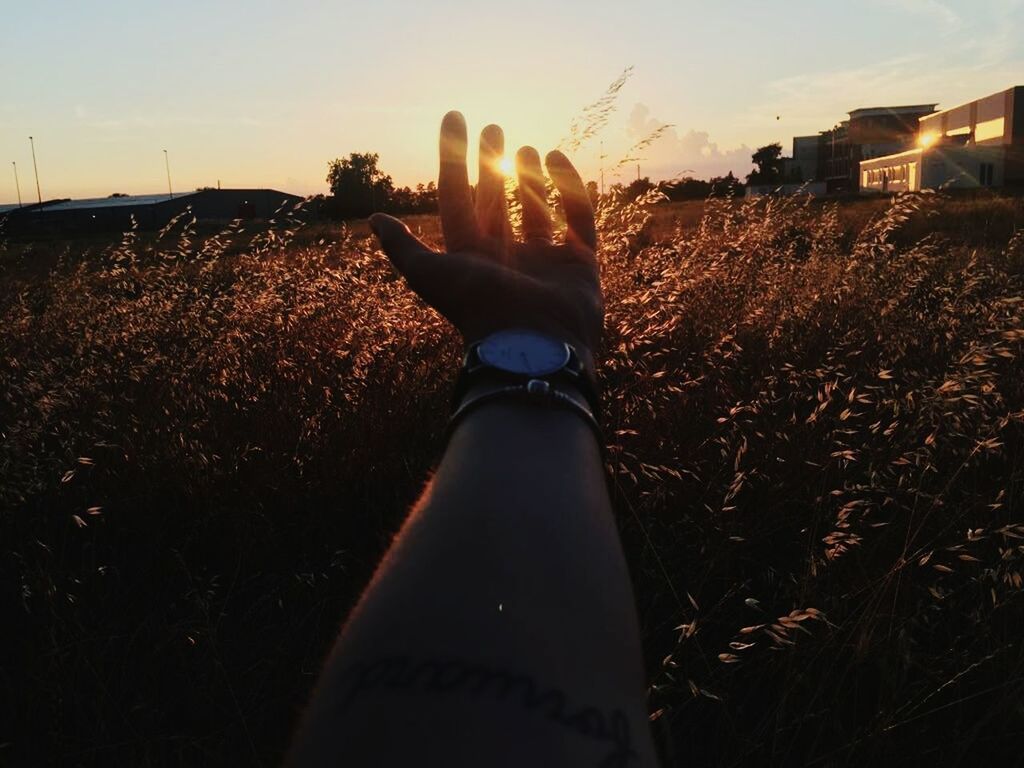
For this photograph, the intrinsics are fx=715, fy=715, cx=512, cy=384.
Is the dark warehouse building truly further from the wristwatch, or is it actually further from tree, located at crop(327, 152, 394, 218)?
the wristwatch

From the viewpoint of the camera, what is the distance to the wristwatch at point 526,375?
1.00 metres

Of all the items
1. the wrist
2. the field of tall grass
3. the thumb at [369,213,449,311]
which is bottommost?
the field of tall grass

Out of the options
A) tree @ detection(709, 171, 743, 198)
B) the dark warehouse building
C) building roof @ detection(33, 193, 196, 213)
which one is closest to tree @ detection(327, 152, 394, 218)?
the dark warehouse building

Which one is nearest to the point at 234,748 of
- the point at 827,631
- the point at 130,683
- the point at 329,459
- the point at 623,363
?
the point at 130,683

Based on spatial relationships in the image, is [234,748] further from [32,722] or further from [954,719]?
[954,719]

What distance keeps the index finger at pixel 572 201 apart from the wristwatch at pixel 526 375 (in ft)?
1.52

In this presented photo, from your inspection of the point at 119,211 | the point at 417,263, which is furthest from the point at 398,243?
the point at 119,211

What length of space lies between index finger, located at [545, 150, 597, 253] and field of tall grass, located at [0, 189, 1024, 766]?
733mm

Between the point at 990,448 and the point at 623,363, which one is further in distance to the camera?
the point at 623,363

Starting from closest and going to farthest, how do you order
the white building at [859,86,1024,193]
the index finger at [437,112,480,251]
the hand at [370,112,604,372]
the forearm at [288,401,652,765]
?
the forearm at [288,401,652,765] < the hand at [370,112,604,372] < the index finger at [437,112,480,251] < the white building at [859,86,1024,193]

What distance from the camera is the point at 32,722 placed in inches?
62.9

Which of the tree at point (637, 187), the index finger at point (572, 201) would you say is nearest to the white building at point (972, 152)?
the tree at point (637, 187)

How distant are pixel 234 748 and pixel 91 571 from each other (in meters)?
0.82

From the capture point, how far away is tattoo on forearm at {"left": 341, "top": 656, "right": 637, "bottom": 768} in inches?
23.9
